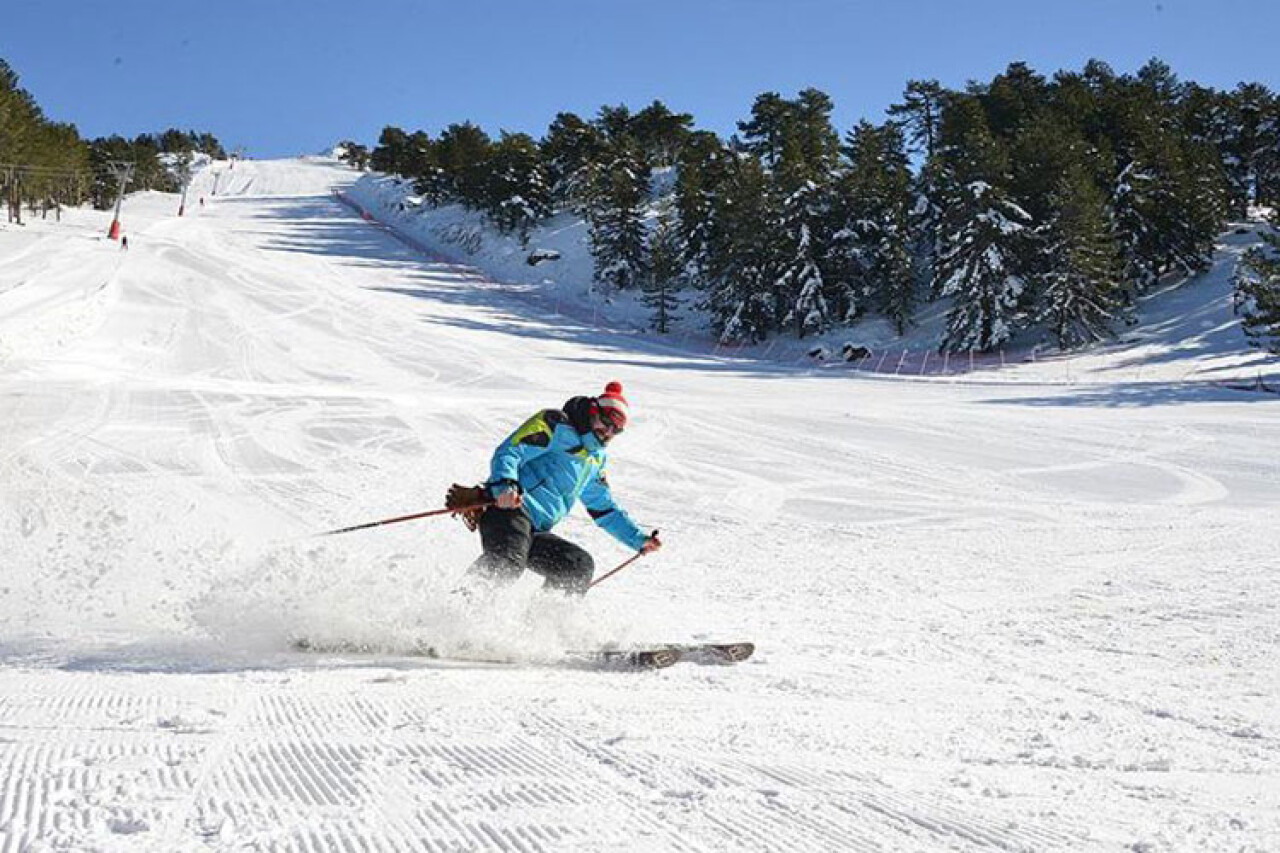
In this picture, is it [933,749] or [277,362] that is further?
[277,362]

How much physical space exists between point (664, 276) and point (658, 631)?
124 feet

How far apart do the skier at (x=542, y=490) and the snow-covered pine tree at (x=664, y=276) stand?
37980 mm

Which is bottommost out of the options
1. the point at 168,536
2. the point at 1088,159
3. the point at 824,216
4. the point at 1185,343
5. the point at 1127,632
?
the point at 168,536

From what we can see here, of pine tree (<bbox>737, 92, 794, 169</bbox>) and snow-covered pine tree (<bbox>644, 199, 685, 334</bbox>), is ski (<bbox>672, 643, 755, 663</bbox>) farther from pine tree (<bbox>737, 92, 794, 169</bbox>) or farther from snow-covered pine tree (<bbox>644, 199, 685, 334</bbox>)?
pine tree (<bbox>737, 92, 794, 169</bbox>)

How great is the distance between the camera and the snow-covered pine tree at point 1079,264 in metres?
32.7

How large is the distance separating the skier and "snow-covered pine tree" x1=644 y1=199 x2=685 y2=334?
1495 inches

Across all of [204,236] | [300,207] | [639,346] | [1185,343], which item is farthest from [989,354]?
[300,207]

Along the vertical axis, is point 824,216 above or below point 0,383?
above

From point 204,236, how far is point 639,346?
106ft

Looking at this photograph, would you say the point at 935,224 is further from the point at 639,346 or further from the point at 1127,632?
the point at 1127,632

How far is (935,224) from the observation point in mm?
43562

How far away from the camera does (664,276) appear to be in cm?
4312

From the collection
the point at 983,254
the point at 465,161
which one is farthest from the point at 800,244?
the point at 465,161

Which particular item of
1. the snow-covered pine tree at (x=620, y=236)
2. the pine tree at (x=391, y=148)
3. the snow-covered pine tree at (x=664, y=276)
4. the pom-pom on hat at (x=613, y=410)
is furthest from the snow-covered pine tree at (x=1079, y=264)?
the pine tree at (x=391, y=148)
